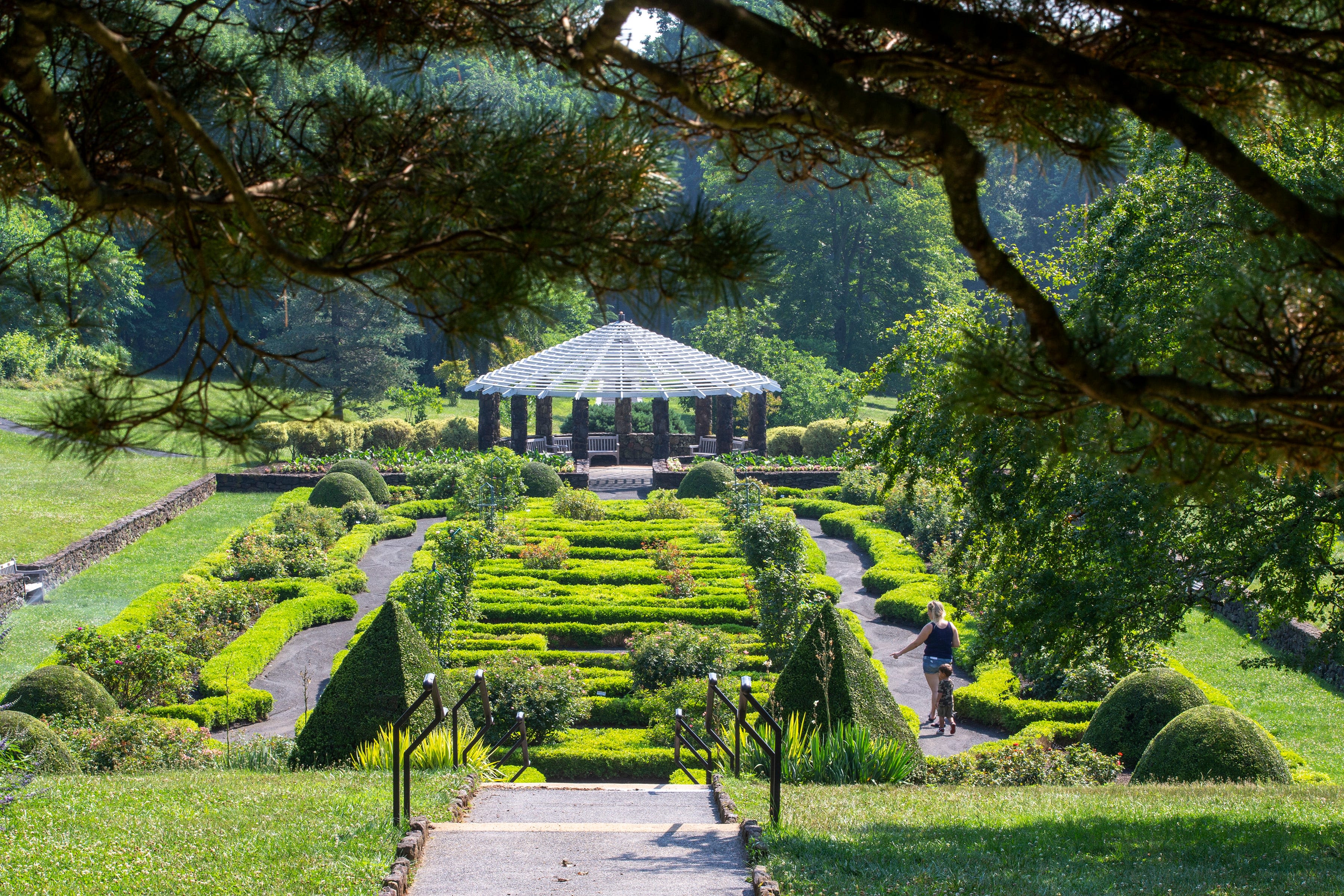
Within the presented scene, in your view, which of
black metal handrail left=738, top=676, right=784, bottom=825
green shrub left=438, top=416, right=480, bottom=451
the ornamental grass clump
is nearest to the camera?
black metal handrail left=738, top=676, right=784, bottom=825

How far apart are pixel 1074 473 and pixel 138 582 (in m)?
14.5

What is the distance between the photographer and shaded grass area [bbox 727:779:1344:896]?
17.5 feet

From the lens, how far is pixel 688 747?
Answer: 354 inches

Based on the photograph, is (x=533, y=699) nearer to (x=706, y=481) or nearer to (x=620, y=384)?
(x=706, y=481)

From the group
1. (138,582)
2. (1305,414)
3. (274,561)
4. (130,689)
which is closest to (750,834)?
(1305,414)

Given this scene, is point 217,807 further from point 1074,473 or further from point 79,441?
point 1074,473

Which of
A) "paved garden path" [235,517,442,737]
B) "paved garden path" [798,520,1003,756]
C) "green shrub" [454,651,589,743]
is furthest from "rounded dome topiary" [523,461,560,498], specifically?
"green shrub" [454,651,589,743]

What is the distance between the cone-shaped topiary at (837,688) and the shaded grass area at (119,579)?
28.3 feet

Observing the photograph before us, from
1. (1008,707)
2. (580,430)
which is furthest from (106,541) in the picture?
(1008,707)

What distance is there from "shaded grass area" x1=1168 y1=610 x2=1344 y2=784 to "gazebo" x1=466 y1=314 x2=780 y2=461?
14739mm

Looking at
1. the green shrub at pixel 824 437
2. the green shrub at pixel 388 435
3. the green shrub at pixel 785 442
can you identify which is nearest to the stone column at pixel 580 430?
the green shrub at pixel 388 435

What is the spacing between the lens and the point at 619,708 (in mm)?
11039

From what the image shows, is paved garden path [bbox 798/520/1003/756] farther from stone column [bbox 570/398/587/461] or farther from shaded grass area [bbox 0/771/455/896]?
stone column [bbox 570/398/587/461]

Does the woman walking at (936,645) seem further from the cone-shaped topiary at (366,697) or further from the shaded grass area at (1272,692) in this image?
the cone-shaped topiary at (366,697)
